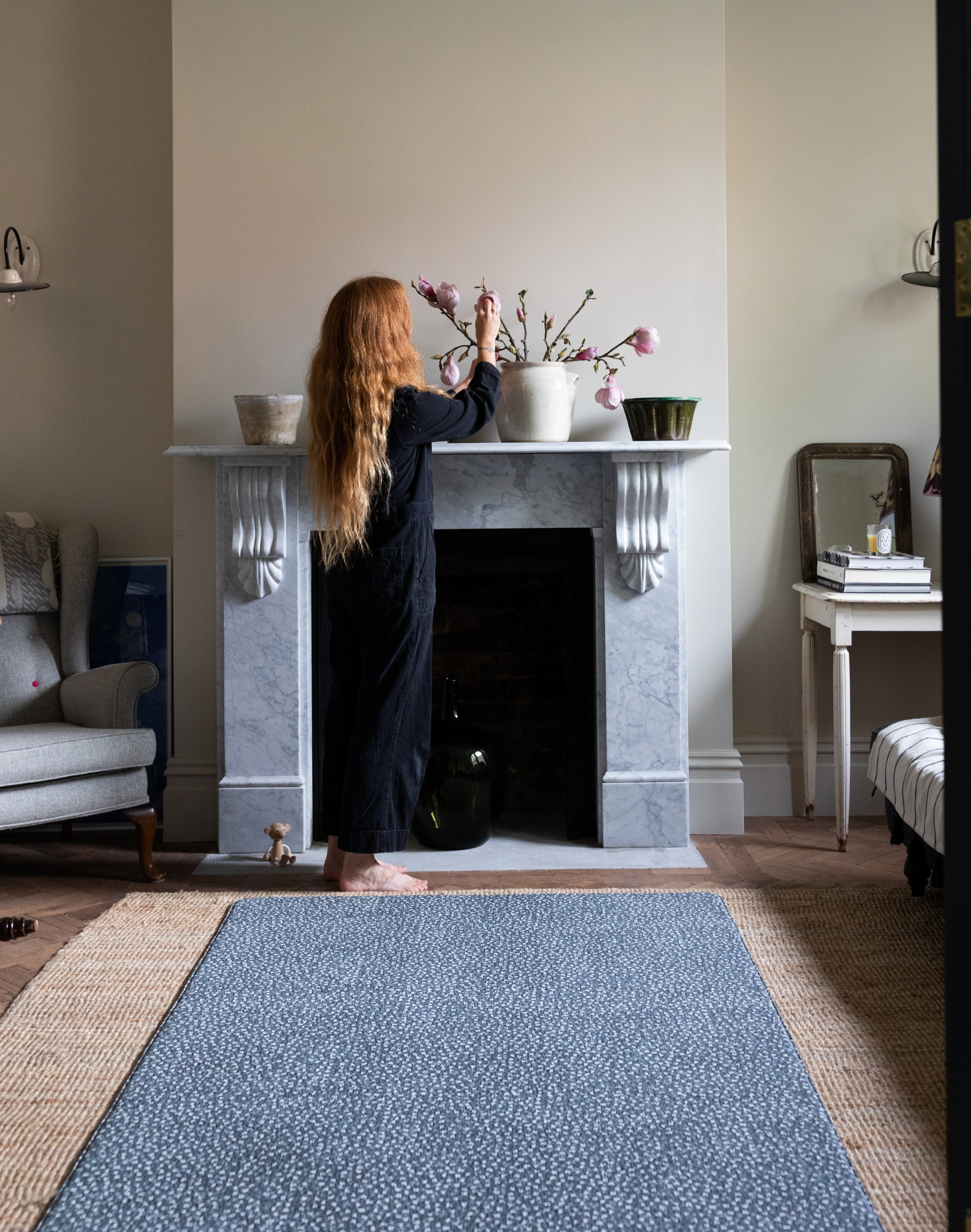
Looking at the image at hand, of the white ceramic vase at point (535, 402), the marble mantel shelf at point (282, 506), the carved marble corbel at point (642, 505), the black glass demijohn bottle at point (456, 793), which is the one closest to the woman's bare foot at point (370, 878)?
the black glass demijohn bottle at point (456, 793)

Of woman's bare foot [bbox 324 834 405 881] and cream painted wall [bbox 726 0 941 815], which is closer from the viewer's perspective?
woman's bare foot [bbox 324 834 405 881]

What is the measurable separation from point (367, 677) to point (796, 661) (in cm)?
163

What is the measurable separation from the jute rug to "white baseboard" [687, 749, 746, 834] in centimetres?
66

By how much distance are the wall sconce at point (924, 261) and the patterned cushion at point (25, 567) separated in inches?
114

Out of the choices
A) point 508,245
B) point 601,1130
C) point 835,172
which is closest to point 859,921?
point 601,1130

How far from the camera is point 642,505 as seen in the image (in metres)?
3.15

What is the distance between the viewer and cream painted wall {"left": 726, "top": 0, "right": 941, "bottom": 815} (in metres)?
3.49

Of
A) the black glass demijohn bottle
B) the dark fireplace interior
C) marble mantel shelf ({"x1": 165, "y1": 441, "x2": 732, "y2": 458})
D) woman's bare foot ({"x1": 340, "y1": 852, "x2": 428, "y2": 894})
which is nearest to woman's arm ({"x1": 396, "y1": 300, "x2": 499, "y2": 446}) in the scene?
marble mantel shelf ({"x1": 165, "y1": 441, "x2": 732, "y2": 458})

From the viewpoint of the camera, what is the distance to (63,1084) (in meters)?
1.78

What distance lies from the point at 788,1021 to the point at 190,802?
2.11m

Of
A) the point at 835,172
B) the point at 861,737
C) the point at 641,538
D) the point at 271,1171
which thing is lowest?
the point at 271,1171

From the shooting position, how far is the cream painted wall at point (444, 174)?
10.5 feet

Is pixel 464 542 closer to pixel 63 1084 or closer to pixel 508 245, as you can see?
pixel 508 245

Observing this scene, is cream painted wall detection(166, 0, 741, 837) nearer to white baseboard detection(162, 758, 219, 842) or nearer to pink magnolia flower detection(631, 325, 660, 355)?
pink magnolia flower detection(631, 325, 660, 355)
